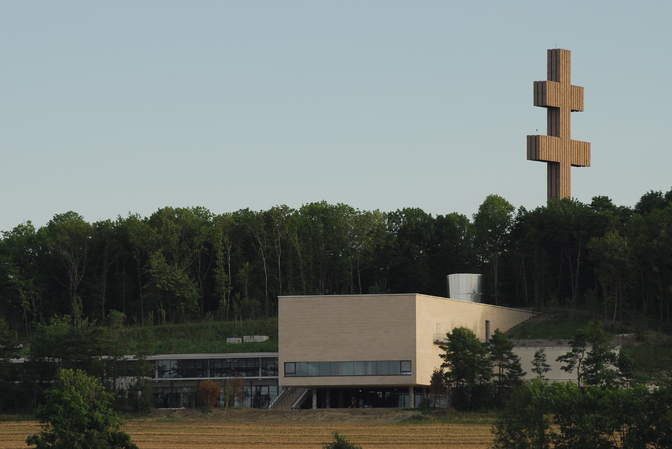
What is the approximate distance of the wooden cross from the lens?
146875 mm

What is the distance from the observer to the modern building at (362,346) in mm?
126062

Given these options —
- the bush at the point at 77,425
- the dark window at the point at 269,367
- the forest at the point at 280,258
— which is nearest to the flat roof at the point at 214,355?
the dark window at the point at 269,367

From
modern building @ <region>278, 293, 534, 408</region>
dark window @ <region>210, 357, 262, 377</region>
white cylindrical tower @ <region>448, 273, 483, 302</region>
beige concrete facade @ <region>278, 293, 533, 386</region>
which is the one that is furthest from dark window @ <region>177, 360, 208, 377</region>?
white cylindrical tower @ <region>448, 273, 483, 302</region>

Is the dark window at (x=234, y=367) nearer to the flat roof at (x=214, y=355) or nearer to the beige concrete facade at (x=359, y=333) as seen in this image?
the flat roof at (x=214, y=355)

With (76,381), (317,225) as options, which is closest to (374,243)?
(317,225)

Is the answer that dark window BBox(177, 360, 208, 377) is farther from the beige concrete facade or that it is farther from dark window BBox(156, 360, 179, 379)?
the beige concrete facade

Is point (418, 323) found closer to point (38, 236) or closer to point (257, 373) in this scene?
point (257, 373)

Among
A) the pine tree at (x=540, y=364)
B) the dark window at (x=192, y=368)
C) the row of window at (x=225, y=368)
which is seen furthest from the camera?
the dark window at (x=192, y=368)

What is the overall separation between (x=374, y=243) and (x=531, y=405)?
71.0 metres

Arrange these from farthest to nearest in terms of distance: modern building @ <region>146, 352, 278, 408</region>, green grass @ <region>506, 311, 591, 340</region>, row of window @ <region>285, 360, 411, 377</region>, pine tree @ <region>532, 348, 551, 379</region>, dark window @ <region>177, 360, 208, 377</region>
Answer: green grass @ <region>506, 311, 591, 340</region> < dark window @ <region>177, 360, 208, 377</region> < modern building @ <region>146, 352, 278, 408</region> < row of window @ <region>285, 360, 411, 377</region> < pine tree @ <region>532, 348, 551, 379</region>

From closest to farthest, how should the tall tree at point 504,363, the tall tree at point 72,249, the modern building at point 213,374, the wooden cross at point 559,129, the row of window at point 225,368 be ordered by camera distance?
1. the tall tree at point 504,363
2. the modern building at point 213,374
3. the row of window at point 225,368
4. the wooden cross at point 559,129
5. the tall tree at point 72,249

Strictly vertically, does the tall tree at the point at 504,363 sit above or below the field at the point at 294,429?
above

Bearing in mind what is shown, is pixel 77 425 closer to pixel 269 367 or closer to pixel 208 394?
pixel 208 394

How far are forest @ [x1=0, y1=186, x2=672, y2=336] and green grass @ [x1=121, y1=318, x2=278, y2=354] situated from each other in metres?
3.18
